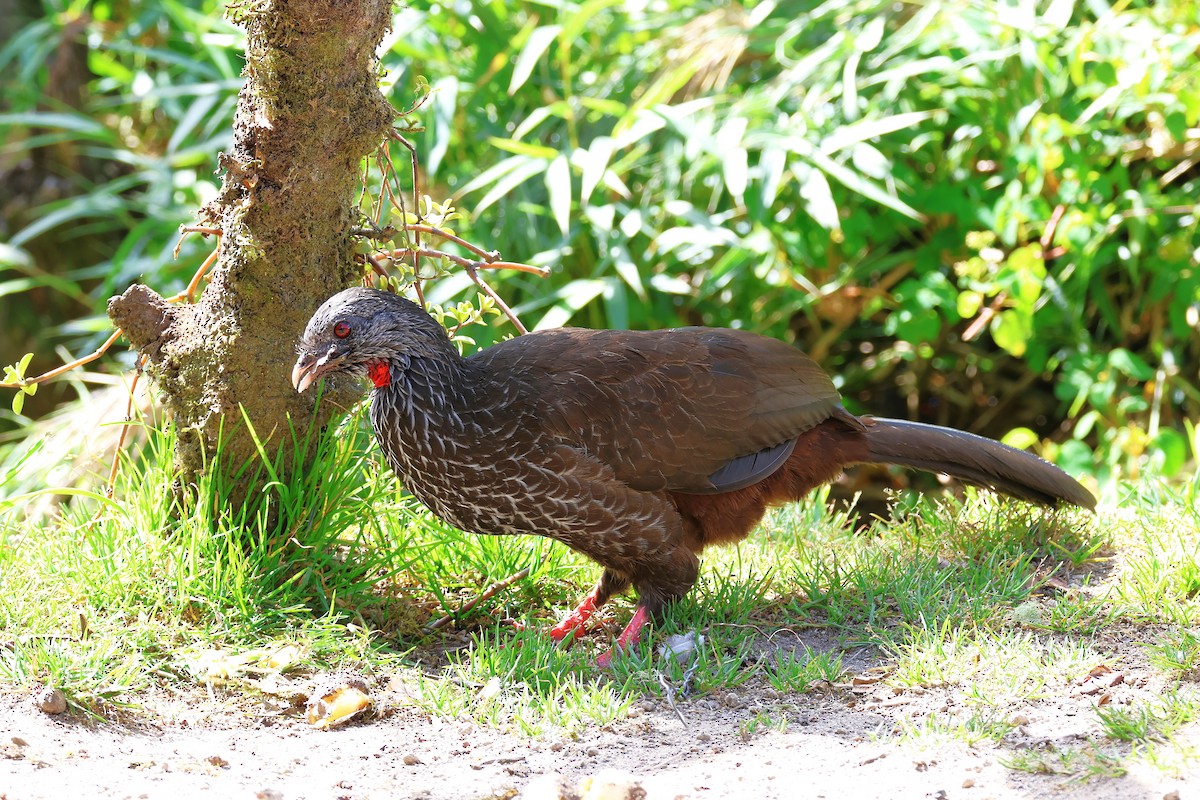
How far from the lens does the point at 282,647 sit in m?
2.92

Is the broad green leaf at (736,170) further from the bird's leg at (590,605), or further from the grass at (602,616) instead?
the bird's leg at (590,605)

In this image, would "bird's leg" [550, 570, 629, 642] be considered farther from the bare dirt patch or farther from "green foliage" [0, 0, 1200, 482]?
"green foliage" [0, 0, 1200, 482]

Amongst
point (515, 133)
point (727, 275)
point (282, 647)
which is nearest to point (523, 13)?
point (515, 133)

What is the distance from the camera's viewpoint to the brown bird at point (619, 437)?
2.97 m

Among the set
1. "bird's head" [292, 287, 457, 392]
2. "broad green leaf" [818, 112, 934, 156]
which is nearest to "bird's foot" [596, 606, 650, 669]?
"bird's head" [292, 287, 457, 392]

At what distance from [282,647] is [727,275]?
295 cm

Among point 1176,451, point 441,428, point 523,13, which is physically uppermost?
point 523,13

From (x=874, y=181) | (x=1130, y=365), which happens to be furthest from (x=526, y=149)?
(x=1130, y=365)

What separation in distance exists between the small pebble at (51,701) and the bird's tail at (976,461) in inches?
87.0

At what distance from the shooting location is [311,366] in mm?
2914

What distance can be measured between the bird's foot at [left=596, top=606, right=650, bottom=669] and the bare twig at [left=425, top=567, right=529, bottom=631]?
37 cm

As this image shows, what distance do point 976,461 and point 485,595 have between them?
146 cm

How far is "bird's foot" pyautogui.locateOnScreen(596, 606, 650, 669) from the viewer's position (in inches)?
116

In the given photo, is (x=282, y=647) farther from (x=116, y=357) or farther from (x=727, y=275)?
(x=116, y=357)
